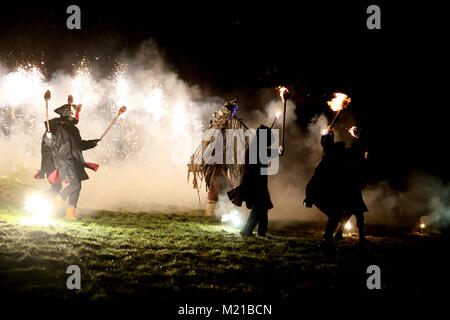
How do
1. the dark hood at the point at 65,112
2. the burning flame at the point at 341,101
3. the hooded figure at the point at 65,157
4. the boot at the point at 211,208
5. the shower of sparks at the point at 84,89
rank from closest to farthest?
the burning flame at the point at 341,101 → the hooded figure at the point at 65,157 → the dark hood at the point at 65,112 → the boot at the point at 211,208 → the shower of sparks at the point at 84,89

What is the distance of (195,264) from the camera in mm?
4070

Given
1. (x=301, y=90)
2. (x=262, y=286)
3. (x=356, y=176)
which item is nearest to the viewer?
(x=262, y=286)

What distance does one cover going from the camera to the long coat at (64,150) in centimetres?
718

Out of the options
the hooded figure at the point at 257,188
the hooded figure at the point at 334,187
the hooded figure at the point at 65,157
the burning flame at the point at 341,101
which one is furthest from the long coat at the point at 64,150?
the burning flame at the point at 341,101

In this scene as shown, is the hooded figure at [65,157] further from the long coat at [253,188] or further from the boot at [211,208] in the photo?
the long coat at [253,188]

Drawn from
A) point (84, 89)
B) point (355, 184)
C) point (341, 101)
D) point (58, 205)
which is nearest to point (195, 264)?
point (355, 184)

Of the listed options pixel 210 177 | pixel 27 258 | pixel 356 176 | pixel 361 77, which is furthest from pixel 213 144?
pixel 27 258

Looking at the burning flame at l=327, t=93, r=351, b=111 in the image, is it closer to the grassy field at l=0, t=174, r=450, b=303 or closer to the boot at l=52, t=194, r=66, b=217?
the grassy field at l=0, t=174, r=450, b=303

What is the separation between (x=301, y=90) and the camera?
12.3 metres

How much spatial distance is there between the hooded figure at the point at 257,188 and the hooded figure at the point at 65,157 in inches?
148

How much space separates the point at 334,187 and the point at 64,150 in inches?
236

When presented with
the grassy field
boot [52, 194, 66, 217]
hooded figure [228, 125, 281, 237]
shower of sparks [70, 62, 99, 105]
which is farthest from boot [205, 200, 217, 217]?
shower of sparks [70, 62, 99, 105]
